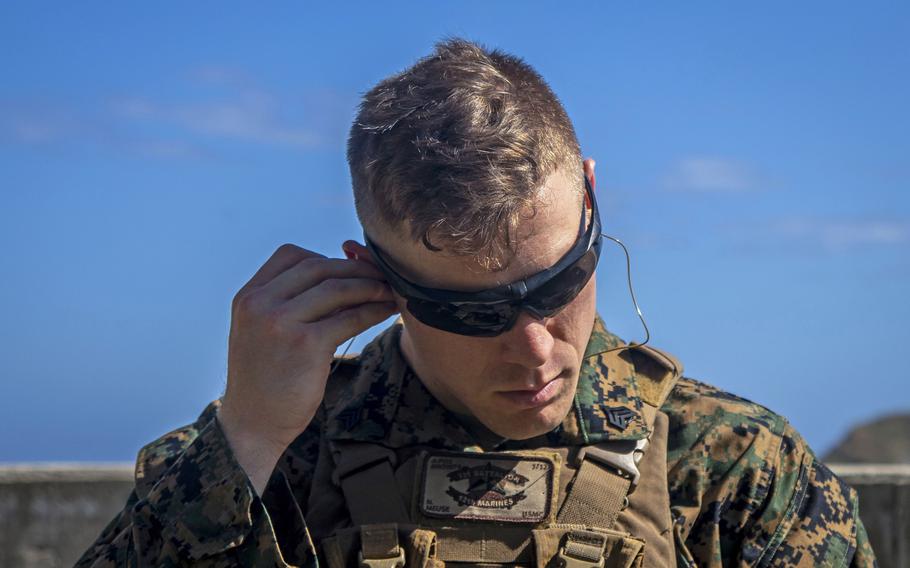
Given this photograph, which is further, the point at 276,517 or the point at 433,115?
the point at 276,517

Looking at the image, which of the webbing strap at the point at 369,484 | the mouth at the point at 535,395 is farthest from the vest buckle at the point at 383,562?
the mouth at the point at 535,395

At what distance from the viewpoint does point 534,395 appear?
3395 millimetres

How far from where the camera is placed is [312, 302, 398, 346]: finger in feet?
11.1

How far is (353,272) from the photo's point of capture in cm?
344

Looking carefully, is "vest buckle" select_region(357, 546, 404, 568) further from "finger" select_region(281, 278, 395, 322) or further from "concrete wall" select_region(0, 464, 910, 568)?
"concrete wall" select_region(0, 464, 910, 568)

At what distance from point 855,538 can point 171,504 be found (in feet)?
7.10

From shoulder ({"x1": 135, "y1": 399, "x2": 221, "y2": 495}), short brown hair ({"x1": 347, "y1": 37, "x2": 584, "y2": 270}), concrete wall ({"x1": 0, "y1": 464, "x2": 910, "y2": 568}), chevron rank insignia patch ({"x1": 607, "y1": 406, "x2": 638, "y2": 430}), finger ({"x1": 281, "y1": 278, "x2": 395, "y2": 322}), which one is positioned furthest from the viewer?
concrete wall ({"x1": 0, "y1": 464, "x2": 910, "y2": 568})

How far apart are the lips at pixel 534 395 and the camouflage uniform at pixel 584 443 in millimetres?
258

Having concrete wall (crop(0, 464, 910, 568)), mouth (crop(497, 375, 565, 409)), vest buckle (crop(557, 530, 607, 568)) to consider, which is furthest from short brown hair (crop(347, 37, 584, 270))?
concrete wall (crop(0, 464, 910, 568))

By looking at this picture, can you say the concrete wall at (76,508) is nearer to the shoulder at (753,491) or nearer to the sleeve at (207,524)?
the shoulder at (753,491)

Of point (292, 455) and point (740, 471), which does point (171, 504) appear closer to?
point (292, 455)

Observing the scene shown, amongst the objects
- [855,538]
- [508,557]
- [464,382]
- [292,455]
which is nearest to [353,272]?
[464,382]

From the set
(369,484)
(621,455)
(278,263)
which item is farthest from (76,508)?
(621,455)

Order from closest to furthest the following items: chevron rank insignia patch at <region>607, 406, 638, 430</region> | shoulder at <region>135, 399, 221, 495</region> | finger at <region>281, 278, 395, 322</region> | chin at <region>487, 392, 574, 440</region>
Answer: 1. finger at <region>281, 278, 395, 322</region>
2. chin at <region>487, 392, 574, 440</region>
3. chevron rank insignia patch at <region>607, 406, 638, 430</region>
4. shoulder at <region>135, 399, 221, 495</region>
